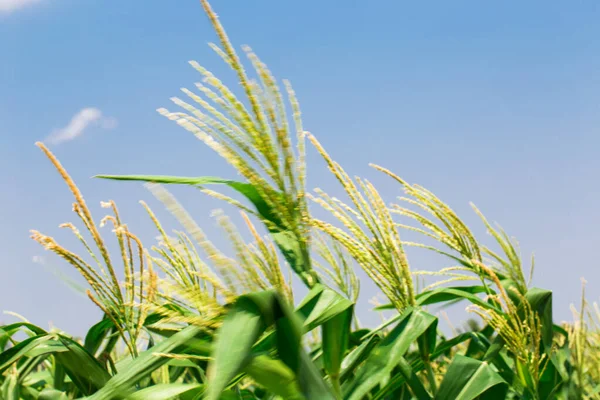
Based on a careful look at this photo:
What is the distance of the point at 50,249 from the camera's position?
226 centimetres

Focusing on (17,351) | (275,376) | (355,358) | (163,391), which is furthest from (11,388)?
(275,376)

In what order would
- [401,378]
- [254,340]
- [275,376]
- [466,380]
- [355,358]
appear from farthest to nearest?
[401,378] → [466,380] → [355,358] → [275,376] → [254,340]

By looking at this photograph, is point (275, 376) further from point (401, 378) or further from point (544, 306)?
point (544, 306)

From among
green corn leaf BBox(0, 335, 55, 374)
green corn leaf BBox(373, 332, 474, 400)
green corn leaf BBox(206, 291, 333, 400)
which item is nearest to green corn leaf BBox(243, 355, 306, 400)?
green corn leaf BBox(206, 291, 333, 400)

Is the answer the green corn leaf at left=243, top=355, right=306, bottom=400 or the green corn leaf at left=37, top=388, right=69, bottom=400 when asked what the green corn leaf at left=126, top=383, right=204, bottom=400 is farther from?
the green corn leaf at left=37, top=388, right=69, bottom=400

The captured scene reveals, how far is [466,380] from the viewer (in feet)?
8.46

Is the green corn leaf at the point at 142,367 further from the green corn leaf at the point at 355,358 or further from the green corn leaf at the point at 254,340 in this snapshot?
the green corn leaf at the point at 355,358

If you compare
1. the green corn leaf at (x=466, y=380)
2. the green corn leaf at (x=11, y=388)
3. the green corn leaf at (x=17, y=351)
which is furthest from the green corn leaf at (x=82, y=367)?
the green corn leaf at (x=466, y=380)

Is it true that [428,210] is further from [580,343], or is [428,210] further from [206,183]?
[206,183]

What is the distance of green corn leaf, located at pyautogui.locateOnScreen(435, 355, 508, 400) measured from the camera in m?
2.54

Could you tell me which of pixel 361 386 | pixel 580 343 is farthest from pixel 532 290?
pixel 361 386

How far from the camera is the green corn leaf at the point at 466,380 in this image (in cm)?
254

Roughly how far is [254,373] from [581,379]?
6.06 ft

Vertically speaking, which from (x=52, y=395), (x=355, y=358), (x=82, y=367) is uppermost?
(x=82, y=367)
